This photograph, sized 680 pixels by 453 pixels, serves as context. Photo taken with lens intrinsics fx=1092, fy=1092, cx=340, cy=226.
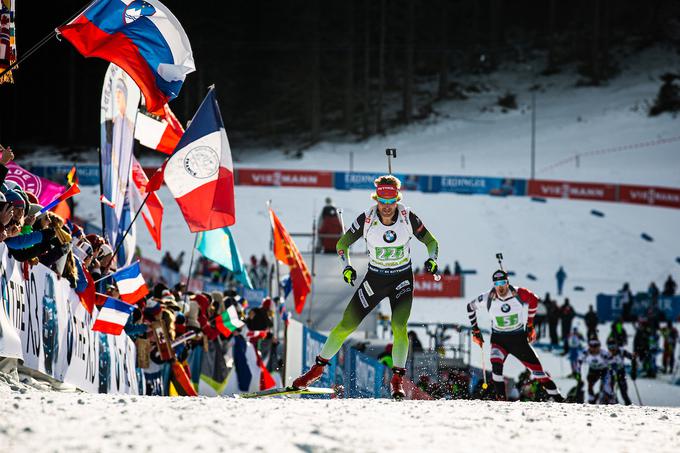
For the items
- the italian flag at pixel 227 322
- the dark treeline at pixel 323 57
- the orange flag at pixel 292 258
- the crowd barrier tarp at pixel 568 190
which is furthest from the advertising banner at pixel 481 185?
the italian flag at pixel 227 322

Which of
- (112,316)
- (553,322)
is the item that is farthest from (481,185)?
(112,316)

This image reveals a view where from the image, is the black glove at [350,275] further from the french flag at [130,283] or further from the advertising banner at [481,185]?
the advertising banner at [481,185]

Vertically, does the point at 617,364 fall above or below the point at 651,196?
below

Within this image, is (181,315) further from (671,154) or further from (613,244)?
(671,154)

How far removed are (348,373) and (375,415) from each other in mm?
6314

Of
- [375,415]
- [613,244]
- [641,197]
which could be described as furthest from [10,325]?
[641,197]

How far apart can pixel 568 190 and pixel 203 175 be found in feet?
116

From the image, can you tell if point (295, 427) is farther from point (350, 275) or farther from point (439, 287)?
point (439, 287)

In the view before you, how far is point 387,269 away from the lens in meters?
9.00

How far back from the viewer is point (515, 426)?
6441mm

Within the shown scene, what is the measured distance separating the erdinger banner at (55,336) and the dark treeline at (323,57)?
166 ft

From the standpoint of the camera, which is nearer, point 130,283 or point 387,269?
point 387,269

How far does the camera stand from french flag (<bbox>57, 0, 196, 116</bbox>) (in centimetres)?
1048

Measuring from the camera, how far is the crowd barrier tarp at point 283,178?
1830 inches
